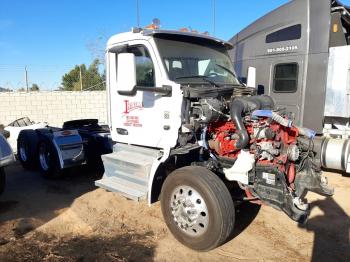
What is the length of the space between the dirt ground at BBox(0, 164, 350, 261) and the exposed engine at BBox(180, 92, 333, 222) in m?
0.61

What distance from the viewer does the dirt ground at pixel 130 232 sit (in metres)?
4.13

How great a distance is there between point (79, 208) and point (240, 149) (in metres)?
2.81

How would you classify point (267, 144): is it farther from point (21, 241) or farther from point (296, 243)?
point (21, 241)

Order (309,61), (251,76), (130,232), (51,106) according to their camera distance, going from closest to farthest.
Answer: (130,232) → (251,76) → (309,61) → (51,106)

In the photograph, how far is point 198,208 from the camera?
13.5 ft

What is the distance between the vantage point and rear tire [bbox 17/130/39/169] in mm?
7809

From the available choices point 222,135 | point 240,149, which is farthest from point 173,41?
point 240,149

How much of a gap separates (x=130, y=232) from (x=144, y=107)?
1.79 metres

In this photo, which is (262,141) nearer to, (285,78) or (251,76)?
(251,76)

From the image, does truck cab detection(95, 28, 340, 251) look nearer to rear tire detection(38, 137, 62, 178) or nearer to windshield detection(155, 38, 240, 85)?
windshield detection(155, 38, 240, 85)

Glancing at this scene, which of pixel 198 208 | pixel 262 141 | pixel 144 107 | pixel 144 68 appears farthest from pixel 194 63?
pixel 198 208

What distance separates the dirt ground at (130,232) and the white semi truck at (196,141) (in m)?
0.41

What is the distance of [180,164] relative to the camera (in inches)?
200

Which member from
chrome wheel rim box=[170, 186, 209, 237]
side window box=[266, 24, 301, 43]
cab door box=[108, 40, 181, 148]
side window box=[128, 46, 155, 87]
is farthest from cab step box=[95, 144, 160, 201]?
side window box=[266, 24, 301, 43]
